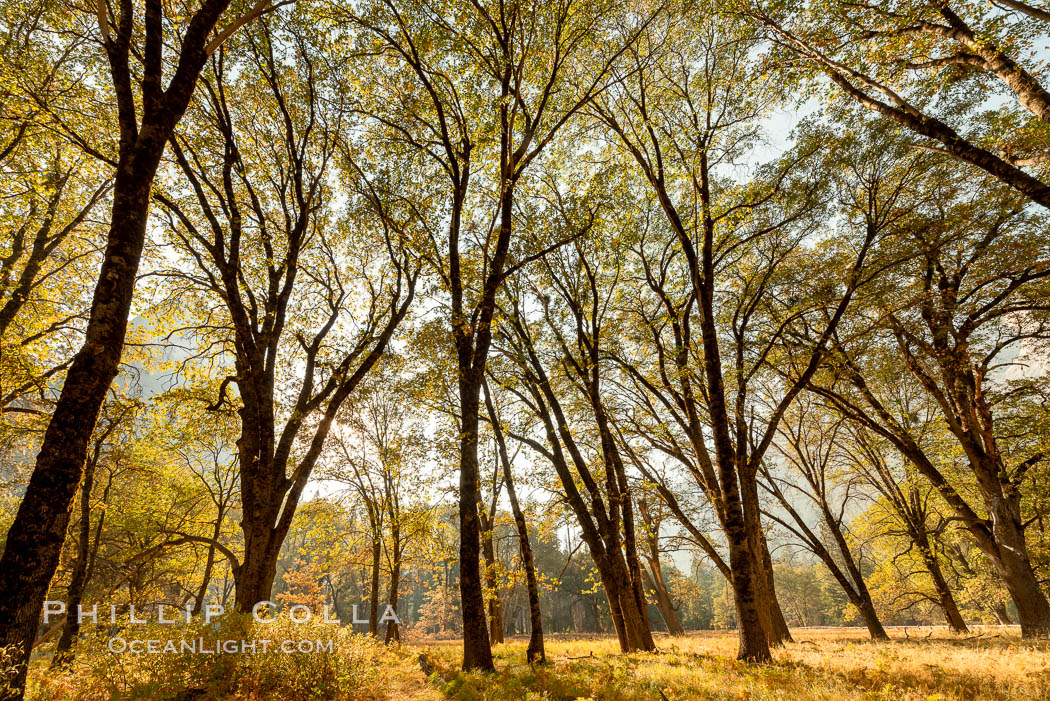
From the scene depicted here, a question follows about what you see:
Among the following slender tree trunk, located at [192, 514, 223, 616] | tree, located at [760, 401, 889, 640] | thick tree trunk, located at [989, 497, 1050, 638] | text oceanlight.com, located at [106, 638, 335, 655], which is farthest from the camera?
tree, located at [760, 401, 889, 640]

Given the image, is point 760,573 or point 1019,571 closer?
point 1019,571

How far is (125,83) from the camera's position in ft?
18.6

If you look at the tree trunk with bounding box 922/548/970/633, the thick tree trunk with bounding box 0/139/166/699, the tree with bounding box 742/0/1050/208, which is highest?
the tree with bounding box 742/0/1050/208

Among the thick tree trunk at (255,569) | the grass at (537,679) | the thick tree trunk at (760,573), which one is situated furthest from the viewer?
the thick tree trunk at (760,573)

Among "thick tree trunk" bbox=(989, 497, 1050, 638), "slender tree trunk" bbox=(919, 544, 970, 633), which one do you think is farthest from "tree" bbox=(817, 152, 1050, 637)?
"slender tree trunk" bbox=(919, 544, 970, 633)

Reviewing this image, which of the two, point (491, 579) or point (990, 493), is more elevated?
point (990, 493)

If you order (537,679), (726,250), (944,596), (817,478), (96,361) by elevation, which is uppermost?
(726,250)

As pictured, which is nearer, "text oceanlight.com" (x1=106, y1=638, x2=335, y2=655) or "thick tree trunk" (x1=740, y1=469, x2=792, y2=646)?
"text oceanlight.com" (x1=106, y1=638, x2=335, y2=655)

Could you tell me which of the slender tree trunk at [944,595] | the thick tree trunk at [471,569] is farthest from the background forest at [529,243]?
the slender tree trunk at [944,595]

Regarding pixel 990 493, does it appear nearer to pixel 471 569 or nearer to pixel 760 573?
pixel 760 573

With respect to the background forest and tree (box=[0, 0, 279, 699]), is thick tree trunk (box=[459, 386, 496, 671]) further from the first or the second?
tree (box=[0, 0, 279, 699])

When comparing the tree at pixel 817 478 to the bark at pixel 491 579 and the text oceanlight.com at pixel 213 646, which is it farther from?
the text oceanlight.com at pixel 213 646

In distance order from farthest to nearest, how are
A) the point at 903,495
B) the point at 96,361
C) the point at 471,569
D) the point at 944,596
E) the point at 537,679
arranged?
the point at 903,495, the point at 944,596, the point at 471,569, the point at 537,679, the point at 96,361

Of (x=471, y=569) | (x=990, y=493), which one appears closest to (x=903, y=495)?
(x=990, y=493)
